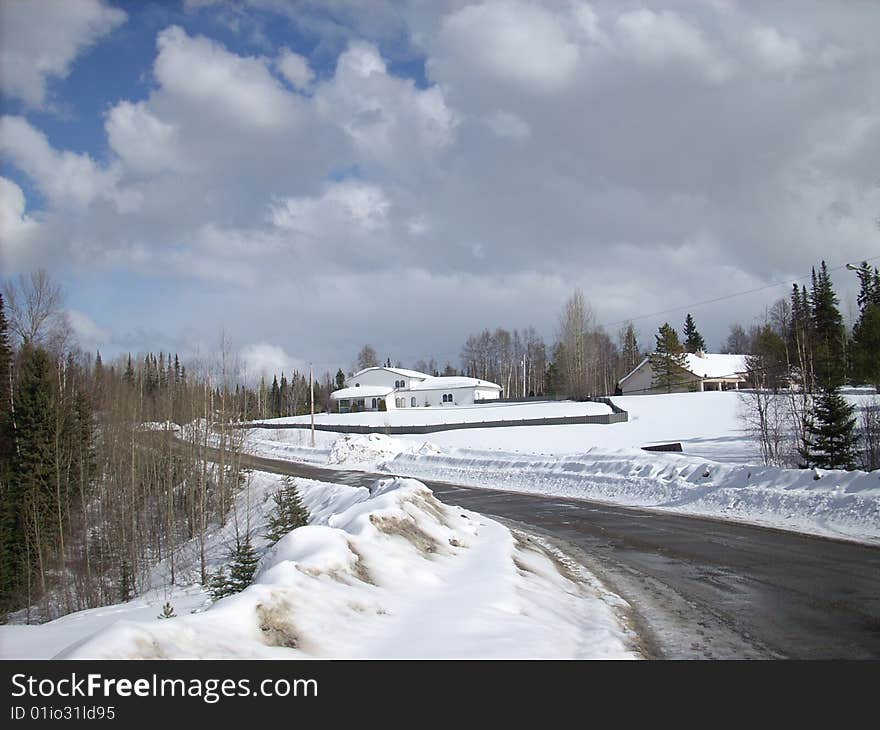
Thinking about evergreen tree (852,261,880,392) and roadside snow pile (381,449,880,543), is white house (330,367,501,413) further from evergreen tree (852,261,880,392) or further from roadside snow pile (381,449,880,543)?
evergreen tree (852,261,880,392)

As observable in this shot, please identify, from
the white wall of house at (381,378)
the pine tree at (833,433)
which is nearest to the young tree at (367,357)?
the white wall of house at (381,378)

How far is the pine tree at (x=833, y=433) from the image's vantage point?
22984 mm

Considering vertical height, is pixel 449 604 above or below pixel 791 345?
below

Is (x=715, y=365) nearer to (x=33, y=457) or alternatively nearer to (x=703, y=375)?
(x=703, y=375)

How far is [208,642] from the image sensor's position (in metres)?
4.82

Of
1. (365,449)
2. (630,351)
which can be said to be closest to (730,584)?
(365,449)

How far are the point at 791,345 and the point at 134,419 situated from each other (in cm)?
5167

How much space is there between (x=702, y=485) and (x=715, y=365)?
2931 inches

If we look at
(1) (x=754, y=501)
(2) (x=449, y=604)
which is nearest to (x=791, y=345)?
(1) (x=754, y=501)

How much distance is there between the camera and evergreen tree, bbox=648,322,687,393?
278 feet

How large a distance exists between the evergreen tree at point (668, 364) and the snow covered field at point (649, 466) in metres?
13.4
